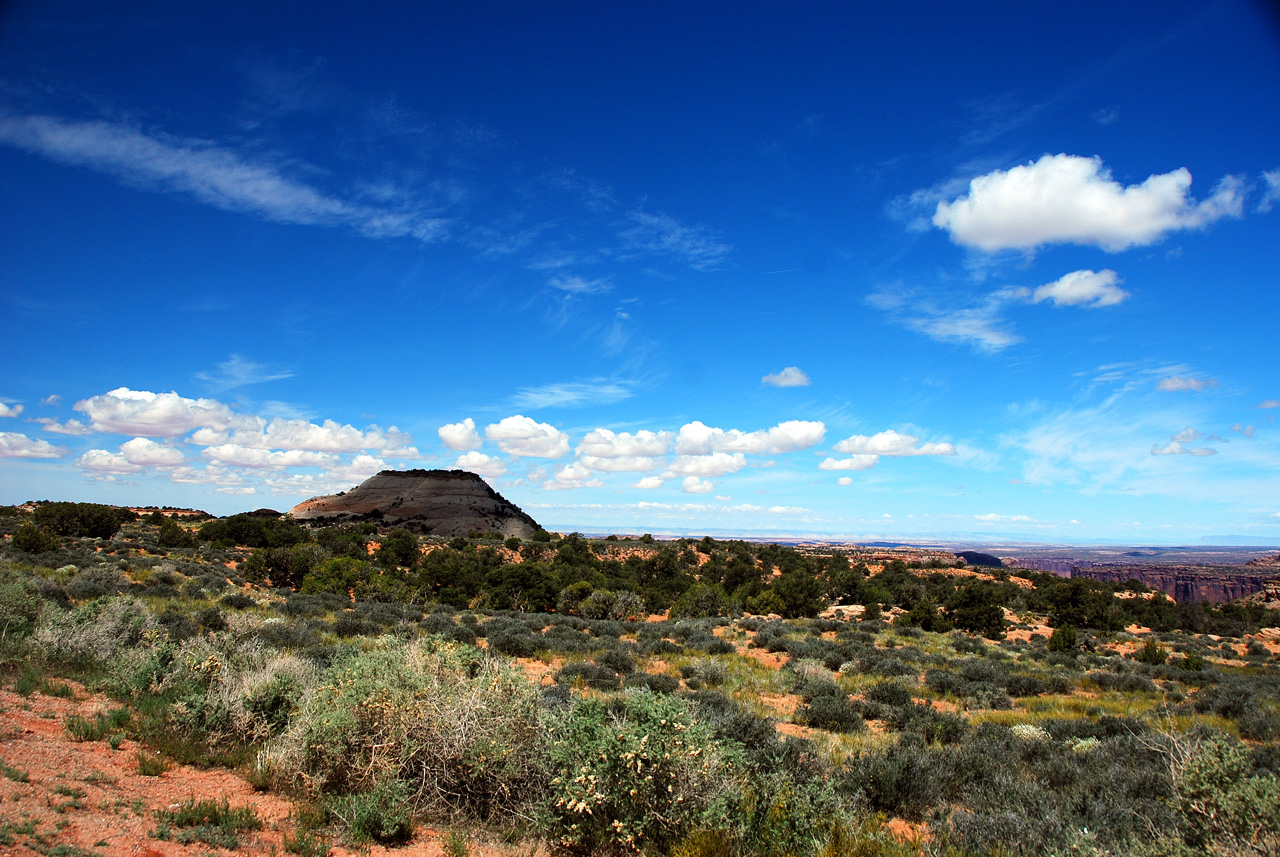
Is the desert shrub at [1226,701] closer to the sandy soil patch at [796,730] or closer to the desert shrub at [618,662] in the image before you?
the sandy soil patch at [796,730]

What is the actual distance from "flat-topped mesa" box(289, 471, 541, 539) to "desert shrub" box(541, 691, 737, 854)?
53.1 m

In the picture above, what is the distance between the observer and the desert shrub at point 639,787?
5.05 meters

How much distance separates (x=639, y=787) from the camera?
16.9ft

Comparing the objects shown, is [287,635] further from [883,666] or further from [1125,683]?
[1125,683]

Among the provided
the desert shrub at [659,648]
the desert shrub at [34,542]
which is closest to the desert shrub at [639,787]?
the desert shrub at [659,648]

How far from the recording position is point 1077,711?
11617 millimetres

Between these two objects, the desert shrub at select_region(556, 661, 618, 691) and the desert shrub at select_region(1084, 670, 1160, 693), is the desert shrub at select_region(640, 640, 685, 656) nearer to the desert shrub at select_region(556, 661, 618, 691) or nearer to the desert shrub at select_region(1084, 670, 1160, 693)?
the desert shrub at select_region(556, 661, 618, 691)

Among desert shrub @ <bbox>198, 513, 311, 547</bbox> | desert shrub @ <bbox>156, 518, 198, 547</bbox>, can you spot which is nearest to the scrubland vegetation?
desert shrub @ <bbox>156, 518, 198, 547</bbox>

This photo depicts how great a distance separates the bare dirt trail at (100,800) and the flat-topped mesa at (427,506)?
51024mm

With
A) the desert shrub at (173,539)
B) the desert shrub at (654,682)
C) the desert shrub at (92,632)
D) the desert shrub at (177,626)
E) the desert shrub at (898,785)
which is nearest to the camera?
the desert shrub at (898,785)

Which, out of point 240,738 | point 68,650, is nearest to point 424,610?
point 68,650

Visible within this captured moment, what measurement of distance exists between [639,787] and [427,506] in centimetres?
5954

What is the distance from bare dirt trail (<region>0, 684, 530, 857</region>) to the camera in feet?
14.7

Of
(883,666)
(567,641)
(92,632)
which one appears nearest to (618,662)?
(567,641)
